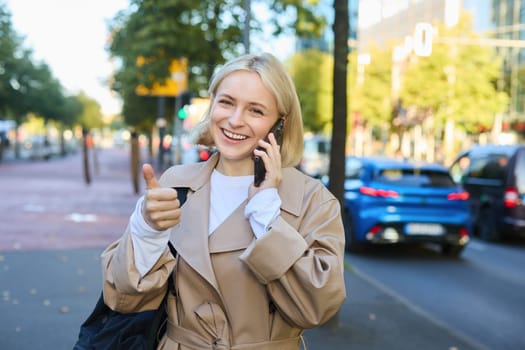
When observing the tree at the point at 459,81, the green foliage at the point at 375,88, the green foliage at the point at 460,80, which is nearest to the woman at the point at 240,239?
the tree at the point at 459,81

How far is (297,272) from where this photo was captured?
1.86 m

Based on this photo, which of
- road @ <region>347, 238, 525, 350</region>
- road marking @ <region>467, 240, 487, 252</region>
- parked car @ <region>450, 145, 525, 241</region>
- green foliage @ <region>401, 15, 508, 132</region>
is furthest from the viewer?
green foliage @ <region>401, 15, 508, 132</region>

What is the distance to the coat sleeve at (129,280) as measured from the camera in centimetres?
192

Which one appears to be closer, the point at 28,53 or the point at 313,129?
the point at 28,53

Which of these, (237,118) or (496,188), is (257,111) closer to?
(237,118)

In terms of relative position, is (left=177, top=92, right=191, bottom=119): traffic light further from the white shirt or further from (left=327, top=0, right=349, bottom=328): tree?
the white shirt

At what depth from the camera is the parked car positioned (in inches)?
460

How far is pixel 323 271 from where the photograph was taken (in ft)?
6.10

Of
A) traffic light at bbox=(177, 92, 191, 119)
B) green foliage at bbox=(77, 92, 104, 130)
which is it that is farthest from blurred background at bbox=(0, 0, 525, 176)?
green foliage at bbox=(77, 92, 104, 130)

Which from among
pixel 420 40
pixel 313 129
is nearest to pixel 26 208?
pixel 420 40

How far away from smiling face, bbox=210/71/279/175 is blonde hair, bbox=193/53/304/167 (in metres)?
0.02

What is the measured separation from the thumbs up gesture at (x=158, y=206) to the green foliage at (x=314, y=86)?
5097 centimetres

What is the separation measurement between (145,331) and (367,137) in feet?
204

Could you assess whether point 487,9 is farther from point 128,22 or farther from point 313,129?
point 128,22
